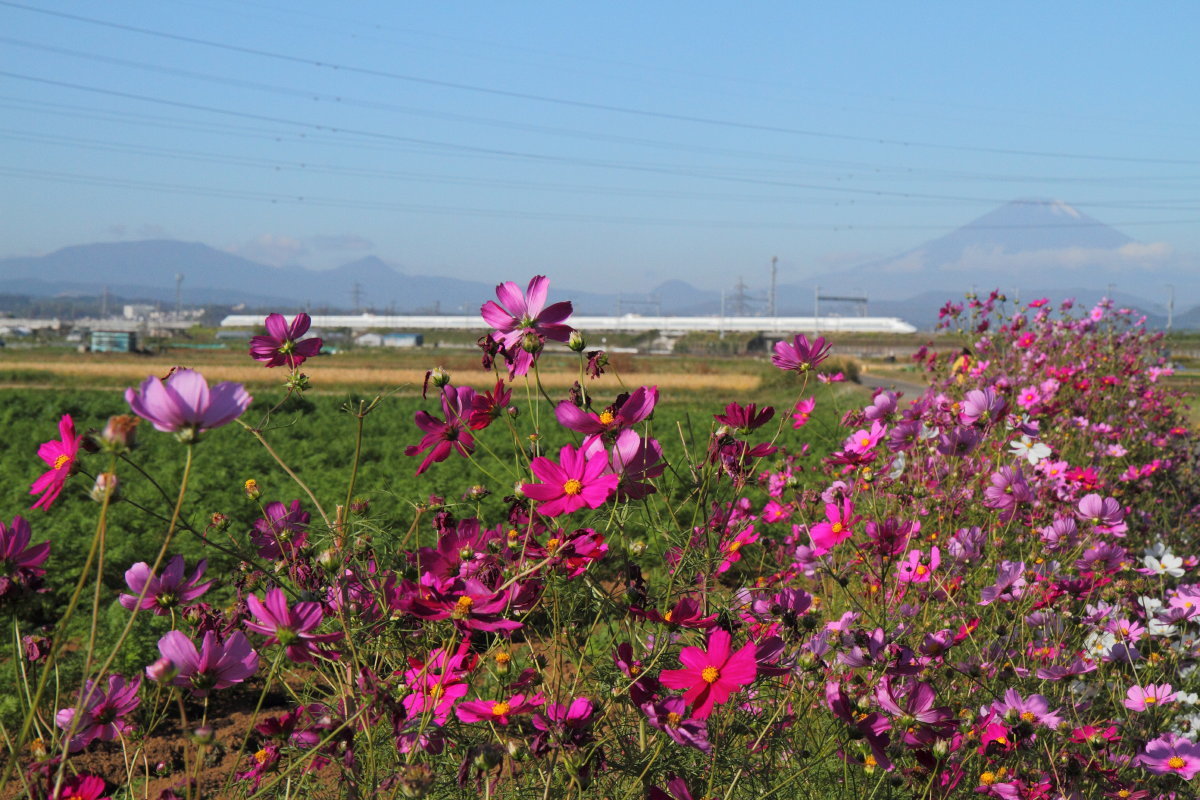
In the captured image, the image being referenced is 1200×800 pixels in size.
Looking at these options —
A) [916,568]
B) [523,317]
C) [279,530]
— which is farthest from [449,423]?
[916,568]

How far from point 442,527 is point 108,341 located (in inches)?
2432

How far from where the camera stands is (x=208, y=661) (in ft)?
3.57

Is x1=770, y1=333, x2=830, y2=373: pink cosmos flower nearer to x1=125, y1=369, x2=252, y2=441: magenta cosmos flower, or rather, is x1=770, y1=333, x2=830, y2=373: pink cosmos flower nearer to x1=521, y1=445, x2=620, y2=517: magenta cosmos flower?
x1=521, y1=445, x2=620, y2=517: magenta cosmos flower

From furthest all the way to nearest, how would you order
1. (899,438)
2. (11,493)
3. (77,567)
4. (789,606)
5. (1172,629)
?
(11,493)
(77,567)
(899,438)
(1172,629)
(789,606)

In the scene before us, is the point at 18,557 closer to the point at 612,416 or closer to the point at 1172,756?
the point at 612,416

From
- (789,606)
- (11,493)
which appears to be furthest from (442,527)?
(11,493)

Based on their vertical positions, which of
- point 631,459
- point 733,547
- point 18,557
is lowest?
point 733,547

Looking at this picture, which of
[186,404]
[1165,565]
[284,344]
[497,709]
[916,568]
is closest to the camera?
[186,404]

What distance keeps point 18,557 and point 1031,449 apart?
2467 mm

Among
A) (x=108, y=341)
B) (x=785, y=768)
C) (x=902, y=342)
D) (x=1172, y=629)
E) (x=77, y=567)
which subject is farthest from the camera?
(x=902, y=342)

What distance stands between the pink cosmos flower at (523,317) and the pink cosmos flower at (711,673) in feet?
1.48

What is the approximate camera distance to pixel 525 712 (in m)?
1.19

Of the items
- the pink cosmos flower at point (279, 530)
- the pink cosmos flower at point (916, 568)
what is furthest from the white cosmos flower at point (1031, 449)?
the pink cosmos flower at point (279, 530)

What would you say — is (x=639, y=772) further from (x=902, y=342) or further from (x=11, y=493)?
(x=902, y=342)
